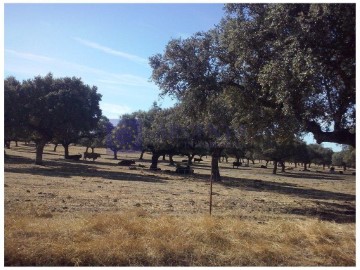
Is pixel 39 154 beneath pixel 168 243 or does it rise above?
above

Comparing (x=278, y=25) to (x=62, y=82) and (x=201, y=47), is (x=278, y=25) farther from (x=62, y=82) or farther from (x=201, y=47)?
(x=62, y=82)

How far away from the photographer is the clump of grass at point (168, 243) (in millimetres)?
7629

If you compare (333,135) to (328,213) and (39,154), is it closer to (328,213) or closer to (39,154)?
(328,213)

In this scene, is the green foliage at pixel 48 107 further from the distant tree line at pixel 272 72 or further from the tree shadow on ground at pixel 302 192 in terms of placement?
the distant tree line at pixel 272 72

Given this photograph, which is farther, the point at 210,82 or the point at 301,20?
the point at 210,82

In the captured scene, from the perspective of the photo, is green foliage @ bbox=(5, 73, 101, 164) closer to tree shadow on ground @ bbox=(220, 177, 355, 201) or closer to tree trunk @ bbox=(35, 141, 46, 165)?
tree trunk @ bbox=(35, 141, 46, 165)

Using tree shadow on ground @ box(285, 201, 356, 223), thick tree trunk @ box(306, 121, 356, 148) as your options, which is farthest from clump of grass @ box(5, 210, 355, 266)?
thick tree trunk @ box(306, 121, 356, 148)

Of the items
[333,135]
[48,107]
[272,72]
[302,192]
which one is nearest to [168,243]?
[272,72]

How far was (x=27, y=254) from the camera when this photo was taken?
7.50m

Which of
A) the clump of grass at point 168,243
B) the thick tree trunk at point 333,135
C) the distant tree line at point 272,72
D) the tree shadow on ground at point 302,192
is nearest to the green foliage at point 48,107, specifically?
the tree shadow on ground at point 302,192

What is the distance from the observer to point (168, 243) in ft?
27.2

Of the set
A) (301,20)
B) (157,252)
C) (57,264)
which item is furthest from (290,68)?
(57,264)

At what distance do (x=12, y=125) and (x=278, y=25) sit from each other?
111 feet

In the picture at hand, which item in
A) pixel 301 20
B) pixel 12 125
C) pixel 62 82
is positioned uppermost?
pixel 62 82
